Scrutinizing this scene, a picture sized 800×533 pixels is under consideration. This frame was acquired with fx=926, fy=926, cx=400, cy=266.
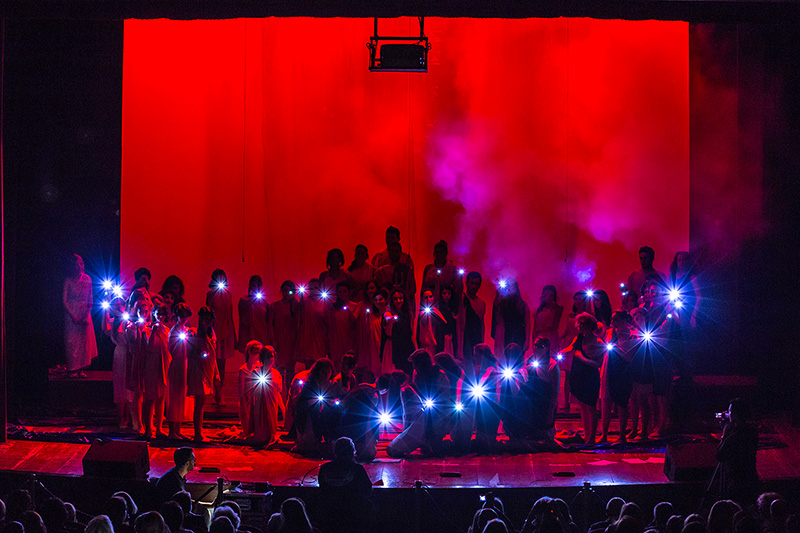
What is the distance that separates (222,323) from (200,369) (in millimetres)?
1451

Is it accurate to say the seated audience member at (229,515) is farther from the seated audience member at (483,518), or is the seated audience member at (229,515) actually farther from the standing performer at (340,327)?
the standing performer at (340,327)

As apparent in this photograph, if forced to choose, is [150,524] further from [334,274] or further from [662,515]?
[334,274]

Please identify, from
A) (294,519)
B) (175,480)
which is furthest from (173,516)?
(175,480)

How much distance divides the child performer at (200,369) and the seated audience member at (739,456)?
4.30 m

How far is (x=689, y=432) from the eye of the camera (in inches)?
330

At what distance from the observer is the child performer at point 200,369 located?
8102 mm

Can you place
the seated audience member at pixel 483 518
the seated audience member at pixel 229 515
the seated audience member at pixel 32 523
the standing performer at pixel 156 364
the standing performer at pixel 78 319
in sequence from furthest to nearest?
the standing performer at pixel 78 319 → the standing performer at pixel 156 364 → the seated audience member at pixel 483 518 → the seated audience member at pixel 229 515 → the seated audience member at pixel 32 523

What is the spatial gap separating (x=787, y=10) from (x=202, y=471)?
5.78m

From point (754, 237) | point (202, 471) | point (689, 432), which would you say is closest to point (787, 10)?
point (754, 237)

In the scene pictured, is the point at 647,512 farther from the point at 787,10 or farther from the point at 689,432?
the point at 787,10

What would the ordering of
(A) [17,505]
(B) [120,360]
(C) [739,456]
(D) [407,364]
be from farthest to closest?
(D) [407,364]
(B) [120,360]
(C) [739,456]
(A) [17,505]

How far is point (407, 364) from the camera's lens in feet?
29.2

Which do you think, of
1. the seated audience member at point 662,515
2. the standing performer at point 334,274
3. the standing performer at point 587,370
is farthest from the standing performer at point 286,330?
the seated audience member at point 662,515

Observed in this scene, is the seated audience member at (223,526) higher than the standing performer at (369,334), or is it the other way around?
the standing performer at (369,334)
